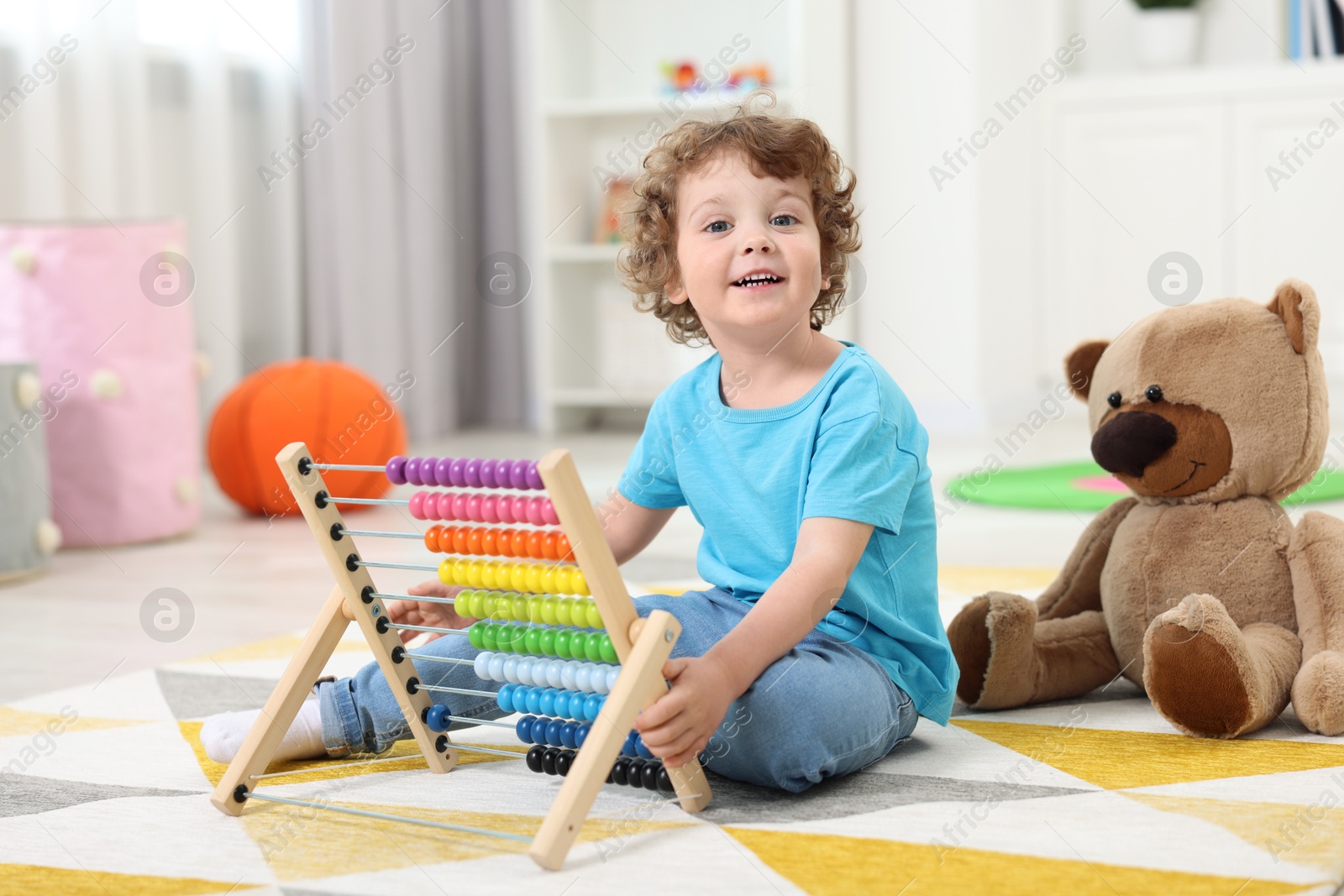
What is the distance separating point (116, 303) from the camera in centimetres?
235

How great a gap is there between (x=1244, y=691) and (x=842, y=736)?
327mm

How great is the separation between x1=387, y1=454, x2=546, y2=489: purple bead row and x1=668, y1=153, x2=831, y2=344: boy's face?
0.75ft

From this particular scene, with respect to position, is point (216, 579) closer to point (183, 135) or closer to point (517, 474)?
point (517, 474)

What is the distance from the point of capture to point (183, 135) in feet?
10.2

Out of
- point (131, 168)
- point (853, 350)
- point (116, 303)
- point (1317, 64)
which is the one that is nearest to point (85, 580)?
point (116, 303)

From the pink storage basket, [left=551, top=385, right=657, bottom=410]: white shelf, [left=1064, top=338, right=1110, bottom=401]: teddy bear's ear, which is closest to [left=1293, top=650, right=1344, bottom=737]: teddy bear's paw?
[left=1064, top=338, right=1110, bottom=401]: teddy bear's ear

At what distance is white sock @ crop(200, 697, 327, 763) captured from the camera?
3.65 feet

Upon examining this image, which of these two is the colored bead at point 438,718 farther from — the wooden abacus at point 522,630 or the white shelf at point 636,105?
the white shelf at point 636,105

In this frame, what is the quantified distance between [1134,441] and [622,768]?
549 mm

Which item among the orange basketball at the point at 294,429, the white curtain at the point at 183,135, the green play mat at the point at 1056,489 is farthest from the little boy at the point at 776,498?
the white curtain at the point at 183,135

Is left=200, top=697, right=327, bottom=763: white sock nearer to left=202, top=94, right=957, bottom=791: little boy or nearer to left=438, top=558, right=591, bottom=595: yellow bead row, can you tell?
left=202, top=94, right=957, bottom=791: little boy

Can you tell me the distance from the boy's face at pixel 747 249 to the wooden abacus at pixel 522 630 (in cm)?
23

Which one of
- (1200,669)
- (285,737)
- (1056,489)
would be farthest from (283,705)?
(1056,489)

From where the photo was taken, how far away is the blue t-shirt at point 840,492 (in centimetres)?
101
